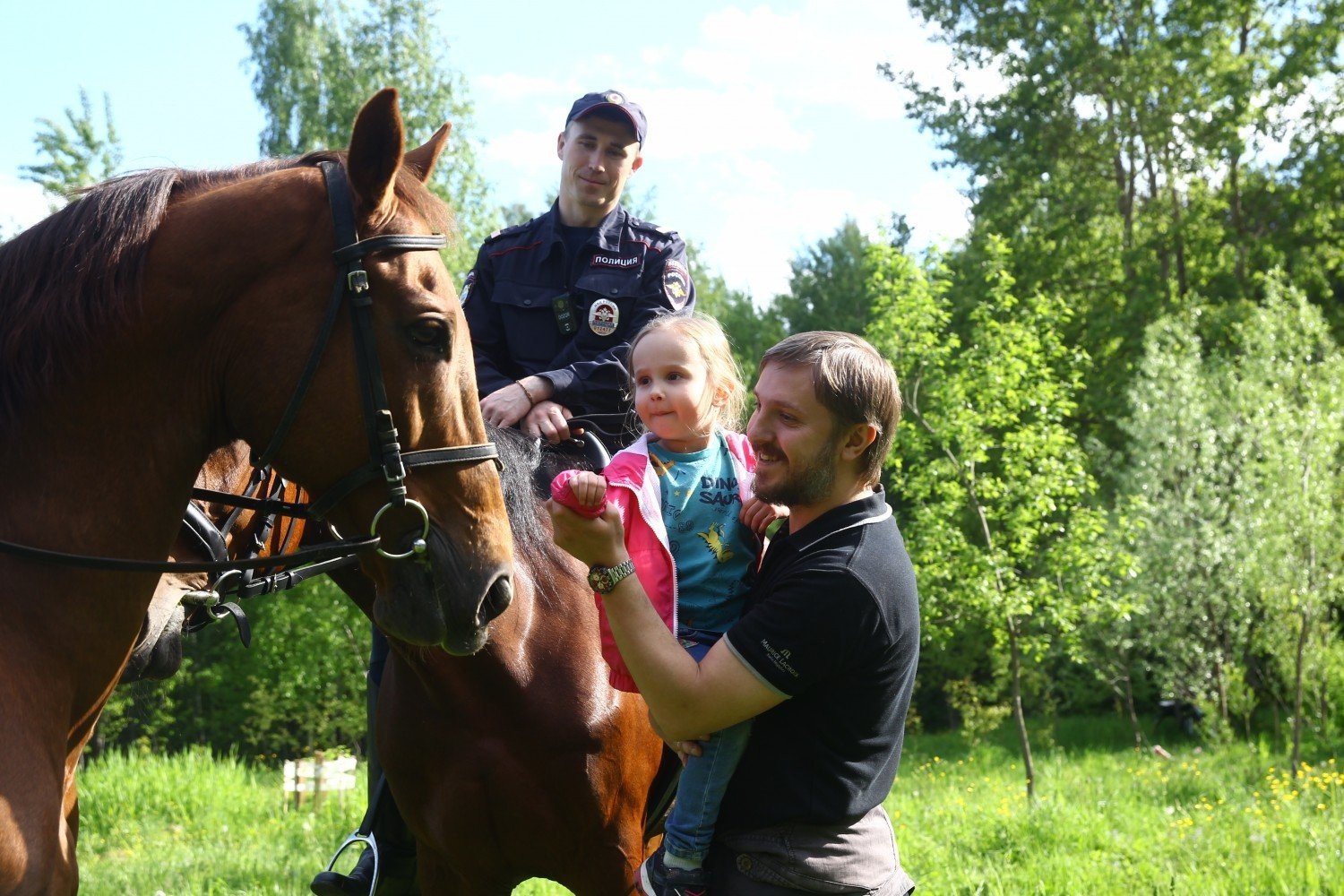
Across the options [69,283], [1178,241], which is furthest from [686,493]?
[1178,241]

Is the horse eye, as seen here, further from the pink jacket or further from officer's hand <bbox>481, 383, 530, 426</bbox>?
officer's hand <bbox>481, 383, 530, 426</bbox>

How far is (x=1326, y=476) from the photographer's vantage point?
14492 mm

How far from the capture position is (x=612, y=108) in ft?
13.3

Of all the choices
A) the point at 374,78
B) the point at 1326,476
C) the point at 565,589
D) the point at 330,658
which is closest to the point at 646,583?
the point at 565,589

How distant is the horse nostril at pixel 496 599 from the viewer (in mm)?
2555

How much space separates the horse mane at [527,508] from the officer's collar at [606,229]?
0.88 m

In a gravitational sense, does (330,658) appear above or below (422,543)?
below

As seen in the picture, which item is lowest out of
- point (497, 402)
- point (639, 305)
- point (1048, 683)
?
point (1048, 683)

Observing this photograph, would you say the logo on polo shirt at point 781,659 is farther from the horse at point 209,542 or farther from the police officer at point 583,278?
A: the police officer at point 583,278

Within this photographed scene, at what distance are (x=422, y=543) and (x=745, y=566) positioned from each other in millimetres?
836

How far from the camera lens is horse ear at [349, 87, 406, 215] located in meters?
2.40

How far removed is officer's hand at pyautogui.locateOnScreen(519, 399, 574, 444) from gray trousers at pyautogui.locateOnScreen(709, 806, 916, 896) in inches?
66.8

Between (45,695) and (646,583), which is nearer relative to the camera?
(45,695)

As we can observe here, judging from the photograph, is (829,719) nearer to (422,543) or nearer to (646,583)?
(646,583)
